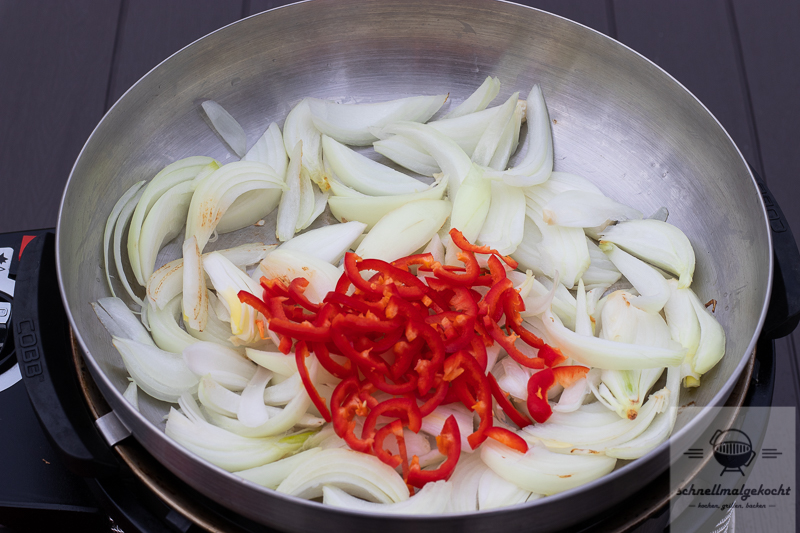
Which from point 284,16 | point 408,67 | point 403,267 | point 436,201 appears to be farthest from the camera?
point 408,67

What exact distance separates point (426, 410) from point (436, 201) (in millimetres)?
447

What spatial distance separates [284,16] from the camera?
1.44 m

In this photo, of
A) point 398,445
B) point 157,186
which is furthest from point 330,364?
point 157,186

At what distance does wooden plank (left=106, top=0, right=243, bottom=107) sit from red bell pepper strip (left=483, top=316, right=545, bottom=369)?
1.39 meters

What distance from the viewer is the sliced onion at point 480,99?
1464 mm

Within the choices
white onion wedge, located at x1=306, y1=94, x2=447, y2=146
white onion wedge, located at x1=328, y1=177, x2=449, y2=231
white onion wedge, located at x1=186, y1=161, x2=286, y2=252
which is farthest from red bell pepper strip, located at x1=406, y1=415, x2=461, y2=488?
white onion wedge, located at x1=306, y1=94, x2=447, y2=146

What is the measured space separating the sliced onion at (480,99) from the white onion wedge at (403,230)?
0.30m

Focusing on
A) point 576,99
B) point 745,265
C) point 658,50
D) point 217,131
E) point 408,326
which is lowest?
point 408,326

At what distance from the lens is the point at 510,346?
106cm

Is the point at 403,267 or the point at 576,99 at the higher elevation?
the point at 576,99

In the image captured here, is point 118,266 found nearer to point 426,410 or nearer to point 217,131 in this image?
point 217,131

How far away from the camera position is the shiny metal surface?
1166 millimetres

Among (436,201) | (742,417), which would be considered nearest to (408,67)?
(436,201)

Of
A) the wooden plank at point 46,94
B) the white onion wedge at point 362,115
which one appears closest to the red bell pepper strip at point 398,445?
the white onion wedge at point 362,115
